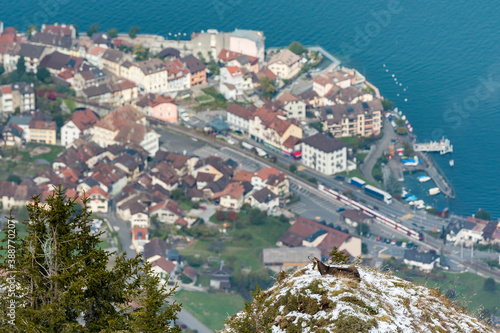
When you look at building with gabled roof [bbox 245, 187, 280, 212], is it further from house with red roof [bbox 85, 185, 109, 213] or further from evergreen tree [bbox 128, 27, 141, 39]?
evergreen tree [bbox 128, 27, 141, 39]

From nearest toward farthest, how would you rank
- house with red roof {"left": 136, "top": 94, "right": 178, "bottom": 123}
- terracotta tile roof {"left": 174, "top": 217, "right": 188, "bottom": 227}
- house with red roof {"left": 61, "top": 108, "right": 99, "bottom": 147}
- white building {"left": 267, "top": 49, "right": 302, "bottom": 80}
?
terracotta tile roof {"left": 174, "top": 217, "right": 188, "bottom": 227} → house with red roof {"left": 61, "top": 108, "right": 99, "bottom": 147} → house with red roof {"left": 136, "top": 94, "right": 178, "bottom": 123} → white building {"left": 267, "top": 49, "right": 302, "bottom": 80}

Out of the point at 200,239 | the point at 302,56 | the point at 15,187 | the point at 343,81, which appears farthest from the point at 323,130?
the point at 15,187

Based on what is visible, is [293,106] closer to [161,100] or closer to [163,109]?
[163,109]

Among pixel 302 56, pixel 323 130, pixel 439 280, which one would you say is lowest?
pixel 439 280

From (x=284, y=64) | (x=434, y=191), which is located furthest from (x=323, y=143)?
(x=284, y=64)

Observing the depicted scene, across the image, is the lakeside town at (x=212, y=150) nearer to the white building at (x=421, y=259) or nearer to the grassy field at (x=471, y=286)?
the white building at (x=421, y=259)

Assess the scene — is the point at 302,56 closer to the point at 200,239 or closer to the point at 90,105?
the point at 90,105

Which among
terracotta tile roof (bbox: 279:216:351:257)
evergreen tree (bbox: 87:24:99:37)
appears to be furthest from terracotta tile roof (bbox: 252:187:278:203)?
evergreen tree (bbox: 87:24:99:37)
